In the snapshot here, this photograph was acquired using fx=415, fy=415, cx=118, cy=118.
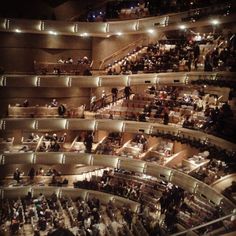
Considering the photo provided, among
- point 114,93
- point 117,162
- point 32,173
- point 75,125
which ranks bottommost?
point 32,173

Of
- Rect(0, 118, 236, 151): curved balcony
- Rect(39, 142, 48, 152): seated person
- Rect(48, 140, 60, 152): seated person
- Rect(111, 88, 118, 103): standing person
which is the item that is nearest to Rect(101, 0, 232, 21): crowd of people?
Rect(111, 88, 118, 103): standing person

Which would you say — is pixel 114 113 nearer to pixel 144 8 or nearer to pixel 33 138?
pixel 33 138

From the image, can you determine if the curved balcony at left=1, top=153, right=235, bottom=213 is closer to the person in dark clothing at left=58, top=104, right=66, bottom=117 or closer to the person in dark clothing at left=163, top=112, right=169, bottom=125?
the person in dark clothing at left=163, top=112, right=169, bottom=125

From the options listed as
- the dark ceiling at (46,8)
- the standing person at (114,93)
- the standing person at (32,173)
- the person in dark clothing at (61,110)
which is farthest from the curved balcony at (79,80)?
the standing person at (32,173)

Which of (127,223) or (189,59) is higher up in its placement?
(189,59)

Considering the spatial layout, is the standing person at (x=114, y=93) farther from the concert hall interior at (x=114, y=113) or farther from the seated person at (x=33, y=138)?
the seated person at (x=33, y=138)

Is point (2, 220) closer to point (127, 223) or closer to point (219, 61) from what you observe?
point (127, 223)

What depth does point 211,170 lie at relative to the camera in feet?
65.8

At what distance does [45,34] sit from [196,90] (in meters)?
11.5

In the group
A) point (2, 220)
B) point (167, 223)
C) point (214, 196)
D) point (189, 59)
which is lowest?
point (2, 220)

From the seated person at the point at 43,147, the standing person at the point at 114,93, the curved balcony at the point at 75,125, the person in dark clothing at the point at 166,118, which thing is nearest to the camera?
the person in dark clothing at the point at 166,118

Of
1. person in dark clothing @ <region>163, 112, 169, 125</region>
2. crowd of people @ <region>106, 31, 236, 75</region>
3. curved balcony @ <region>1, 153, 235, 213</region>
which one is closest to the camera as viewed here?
crowd of people @ <region>106, 31, 236, 75</region>

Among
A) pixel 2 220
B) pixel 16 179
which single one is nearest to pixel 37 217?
pixel 2 220

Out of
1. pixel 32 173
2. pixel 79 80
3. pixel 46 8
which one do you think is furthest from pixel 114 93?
pixel 46 8
